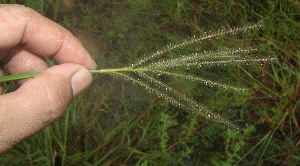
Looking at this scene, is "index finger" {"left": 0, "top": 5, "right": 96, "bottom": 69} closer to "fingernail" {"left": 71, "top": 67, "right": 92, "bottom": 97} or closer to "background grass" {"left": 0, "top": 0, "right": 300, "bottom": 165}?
"fingernail" {"left": 71, "top": 67, "right": 92, "bottom": 97}

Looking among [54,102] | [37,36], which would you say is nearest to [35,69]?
[37,36]

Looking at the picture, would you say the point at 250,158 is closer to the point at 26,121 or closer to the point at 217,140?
the point at 217,140

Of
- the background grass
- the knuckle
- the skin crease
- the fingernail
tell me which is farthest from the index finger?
the background grass

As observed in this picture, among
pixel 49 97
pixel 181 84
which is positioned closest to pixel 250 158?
pixel 181 84

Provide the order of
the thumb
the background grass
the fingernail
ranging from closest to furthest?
the thumb < the fingernail < the background grass

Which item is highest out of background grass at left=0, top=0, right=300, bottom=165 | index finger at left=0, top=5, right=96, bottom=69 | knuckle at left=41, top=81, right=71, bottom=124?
index finger at left=0, top=5, right=96, bottom=69

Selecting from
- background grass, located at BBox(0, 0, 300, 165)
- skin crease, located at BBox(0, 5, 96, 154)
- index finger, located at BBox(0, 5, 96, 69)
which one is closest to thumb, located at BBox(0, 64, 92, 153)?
skin crease, located at BBox(0, 5, 96, 154)

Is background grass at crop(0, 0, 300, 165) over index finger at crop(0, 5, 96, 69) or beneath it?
beneath

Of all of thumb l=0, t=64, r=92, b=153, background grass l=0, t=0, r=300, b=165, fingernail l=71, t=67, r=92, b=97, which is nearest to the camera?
thumb l=0, t=64, r=92, b=153

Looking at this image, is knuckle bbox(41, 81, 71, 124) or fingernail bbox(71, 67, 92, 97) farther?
fingernail bbox(71, 67, 92, 97)
